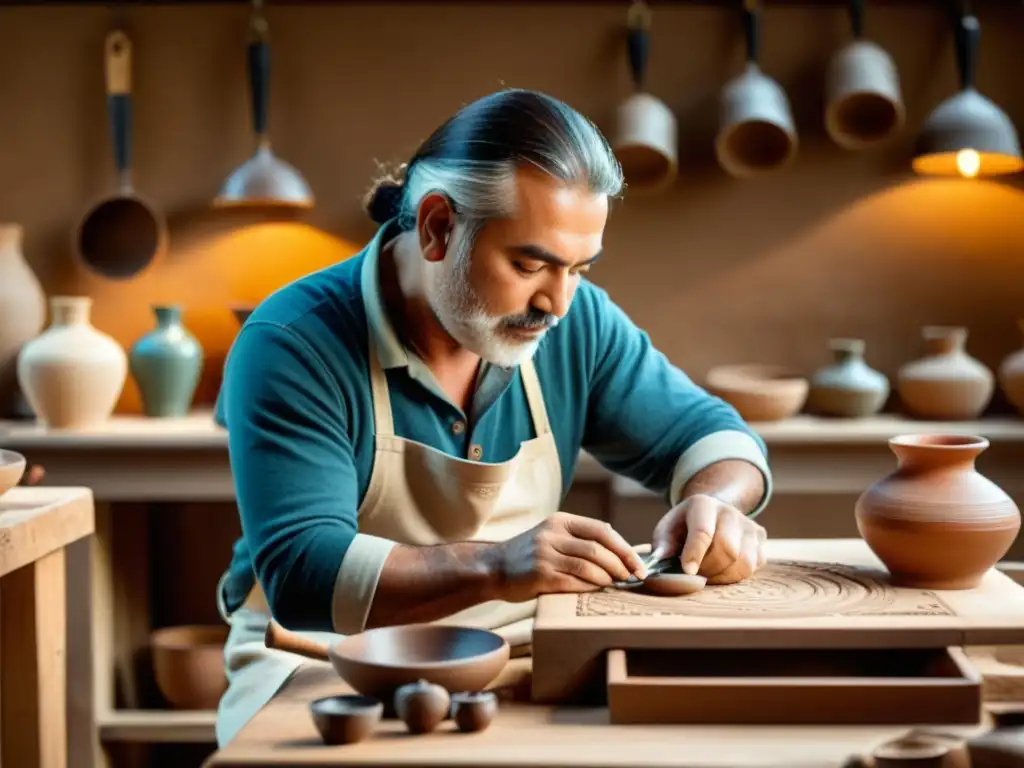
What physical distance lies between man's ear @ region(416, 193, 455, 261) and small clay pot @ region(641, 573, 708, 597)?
698mm

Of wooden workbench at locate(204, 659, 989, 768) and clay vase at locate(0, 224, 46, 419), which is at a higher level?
clay vase at locate(0, 224, 46, 419)

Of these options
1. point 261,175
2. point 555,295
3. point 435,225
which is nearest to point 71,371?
point 261,175

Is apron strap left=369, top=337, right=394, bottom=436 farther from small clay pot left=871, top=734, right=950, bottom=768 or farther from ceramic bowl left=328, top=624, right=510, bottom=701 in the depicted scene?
small clay pot left=871, top=734, right=950, bottom=768

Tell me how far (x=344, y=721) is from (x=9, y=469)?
122cm

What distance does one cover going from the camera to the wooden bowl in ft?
12.8

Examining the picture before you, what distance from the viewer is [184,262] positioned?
14.3 ft

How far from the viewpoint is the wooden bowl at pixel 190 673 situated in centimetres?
391

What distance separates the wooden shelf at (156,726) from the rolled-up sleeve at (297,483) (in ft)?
6.70

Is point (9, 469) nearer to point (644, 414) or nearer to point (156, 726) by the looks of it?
point (644, 414)

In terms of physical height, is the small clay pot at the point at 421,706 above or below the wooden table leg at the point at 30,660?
above

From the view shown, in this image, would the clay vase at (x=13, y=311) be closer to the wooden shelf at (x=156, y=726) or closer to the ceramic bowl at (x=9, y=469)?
the wooden shelf at (x=156, y=726)

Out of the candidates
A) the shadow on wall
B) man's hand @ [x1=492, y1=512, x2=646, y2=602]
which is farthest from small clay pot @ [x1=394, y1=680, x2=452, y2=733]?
the shadow on wall

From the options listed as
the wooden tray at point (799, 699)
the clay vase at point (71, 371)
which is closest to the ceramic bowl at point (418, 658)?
the wooden tray at point (799, 699)

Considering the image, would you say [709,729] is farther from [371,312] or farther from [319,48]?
[319,48]
